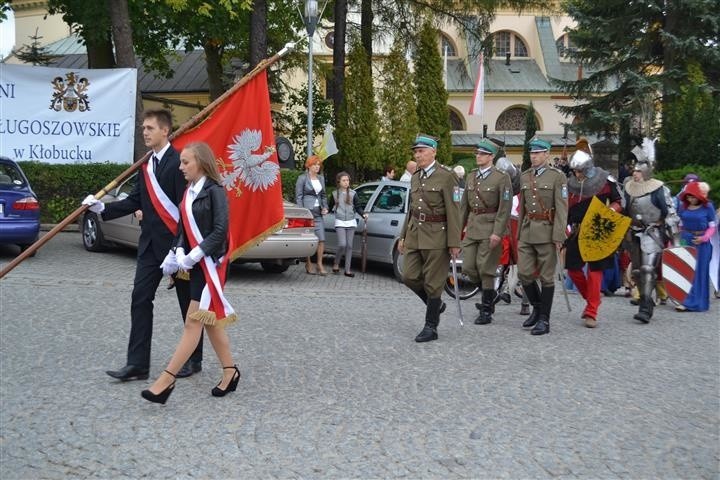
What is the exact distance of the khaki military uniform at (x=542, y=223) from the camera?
8.90 meters

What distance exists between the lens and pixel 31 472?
4395 mm

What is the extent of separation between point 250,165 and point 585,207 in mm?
4363

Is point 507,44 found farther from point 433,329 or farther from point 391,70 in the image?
point 433,329

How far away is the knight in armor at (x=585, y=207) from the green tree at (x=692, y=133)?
51.8ft

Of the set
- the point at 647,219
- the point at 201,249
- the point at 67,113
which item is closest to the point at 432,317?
the point at 201,249

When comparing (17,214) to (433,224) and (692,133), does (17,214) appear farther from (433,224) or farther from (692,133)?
(692,133)

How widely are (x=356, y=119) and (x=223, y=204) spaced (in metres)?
16.0

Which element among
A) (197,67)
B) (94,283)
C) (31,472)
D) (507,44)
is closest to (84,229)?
(94,283)

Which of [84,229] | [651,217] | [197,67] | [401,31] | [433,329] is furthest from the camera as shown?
[197,67]

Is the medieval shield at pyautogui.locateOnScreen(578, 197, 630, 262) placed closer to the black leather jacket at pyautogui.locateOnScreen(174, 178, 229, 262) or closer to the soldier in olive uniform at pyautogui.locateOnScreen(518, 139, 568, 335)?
the soldier in olive uniform at pyautogui.locateOnScreen(518, 139, 568, 335)

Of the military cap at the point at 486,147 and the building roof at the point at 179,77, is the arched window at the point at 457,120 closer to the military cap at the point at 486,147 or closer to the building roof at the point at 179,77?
the building roof at the point at 179,77

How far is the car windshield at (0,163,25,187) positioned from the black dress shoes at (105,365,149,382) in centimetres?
841

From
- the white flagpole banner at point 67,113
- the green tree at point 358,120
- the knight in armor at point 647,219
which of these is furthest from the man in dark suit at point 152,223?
the green tree at point 358,120

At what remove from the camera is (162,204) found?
6.15 metres
